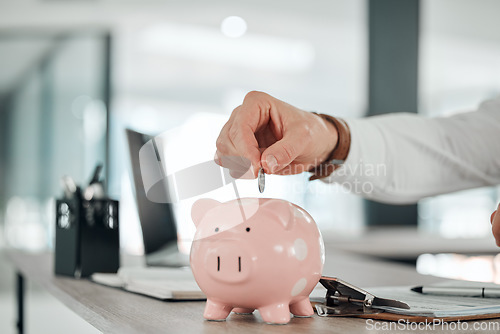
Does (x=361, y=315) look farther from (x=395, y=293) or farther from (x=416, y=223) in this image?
(x=416, y=223)

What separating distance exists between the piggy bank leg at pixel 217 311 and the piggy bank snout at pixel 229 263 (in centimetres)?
3

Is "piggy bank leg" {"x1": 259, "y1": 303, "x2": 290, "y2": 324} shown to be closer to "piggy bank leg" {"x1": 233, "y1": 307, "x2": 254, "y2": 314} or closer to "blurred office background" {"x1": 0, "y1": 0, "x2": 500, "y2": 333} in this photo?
"piggy bank leg" {"x1": 233, "y1": 307, "x2": 254, "y2": 314}

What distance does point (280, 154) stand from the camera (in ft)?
2.29

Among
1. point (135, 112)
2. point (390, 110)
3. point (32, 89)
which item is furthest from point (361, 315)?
point (32, 89)

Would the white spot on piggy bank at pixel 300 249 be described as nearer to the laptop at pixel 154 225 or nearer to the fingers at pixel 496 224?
the fingers at pixel 496 224

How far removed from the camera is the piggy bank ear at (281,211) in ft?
2.06

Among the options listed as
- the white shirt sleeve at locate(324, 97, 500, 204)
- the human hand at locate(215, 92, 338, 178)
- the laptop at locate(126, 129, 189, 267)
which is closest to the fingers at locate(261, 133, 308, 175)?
the human hand at locate(215, 92, 338, 178)

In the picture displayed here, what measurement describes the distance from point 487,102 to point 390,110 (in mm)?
2263

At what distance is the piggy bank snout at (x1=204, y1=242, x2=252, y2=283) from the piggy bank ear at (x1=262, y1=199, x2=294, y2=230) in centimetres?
5

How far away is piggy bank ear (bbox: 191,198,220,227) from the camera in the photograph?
0.67 meters

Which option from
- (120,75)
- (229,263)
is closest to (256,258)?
(229,263)

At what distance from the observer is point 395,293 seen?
0.78 metres

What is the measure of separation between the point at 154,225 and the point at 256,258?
0.68 meters

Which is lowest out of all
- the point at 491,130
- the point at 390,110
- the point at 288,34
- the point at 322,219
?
the point at 322,219
